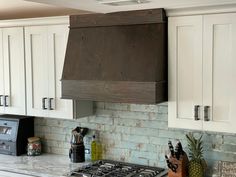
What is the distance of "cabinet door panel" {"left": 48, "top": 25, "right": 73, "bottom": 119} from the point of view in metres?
3.56

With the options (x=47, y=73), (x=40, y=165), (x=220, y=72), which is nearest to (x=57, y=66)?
Answer: (x=47, y=73)

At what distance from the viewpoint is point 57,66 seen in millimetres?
3615

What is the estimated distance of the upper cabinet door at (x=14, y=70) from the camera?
3.83 metres

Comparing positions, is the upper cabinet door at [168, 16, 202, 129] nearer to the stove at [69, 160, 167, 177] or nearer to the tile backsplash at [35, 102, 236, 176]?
the tile backsplash at [35, 102, 236, 176]

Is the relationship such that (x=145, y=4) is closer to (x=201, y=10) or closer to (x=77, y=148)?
(x=201, y=10)

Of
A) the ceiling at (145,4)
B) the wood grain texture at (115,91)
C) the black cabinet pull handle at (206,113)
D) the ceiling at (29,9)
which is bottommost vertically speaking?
the black cabinet pull handle at (206,113)

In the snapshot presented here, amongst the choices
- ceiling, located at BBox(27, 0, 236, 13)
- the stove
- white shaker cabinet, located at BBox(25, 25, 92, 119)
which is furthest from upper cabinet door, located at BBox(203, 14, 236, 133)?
white shaker cabinet, located at BBox(25, 25, 92, 119)

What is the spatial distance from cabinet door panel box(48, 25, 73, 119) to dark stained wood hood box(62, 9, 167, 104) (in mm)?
189

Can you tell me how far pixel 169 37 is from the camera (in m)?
3.02

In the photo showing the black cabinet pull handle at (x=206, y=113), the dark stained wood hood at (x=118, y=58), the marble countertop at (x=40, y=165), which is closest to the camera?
the black cabinet pull handle at (x=206, y=113)

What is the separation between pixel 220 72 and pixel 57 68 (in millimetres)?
1494

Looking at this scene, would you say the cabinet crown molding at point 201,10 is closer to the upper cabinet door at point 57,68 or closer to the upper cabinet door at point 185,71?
the upper cabinet door at point 185,71

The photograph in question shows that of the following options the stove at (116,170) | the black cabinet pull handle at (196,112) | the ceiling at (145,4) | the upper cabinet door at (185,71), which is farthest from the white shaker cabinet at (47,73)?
the black cabinet pull handle at (196,112)

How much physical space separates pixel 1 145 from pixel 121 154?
51.9 inches
